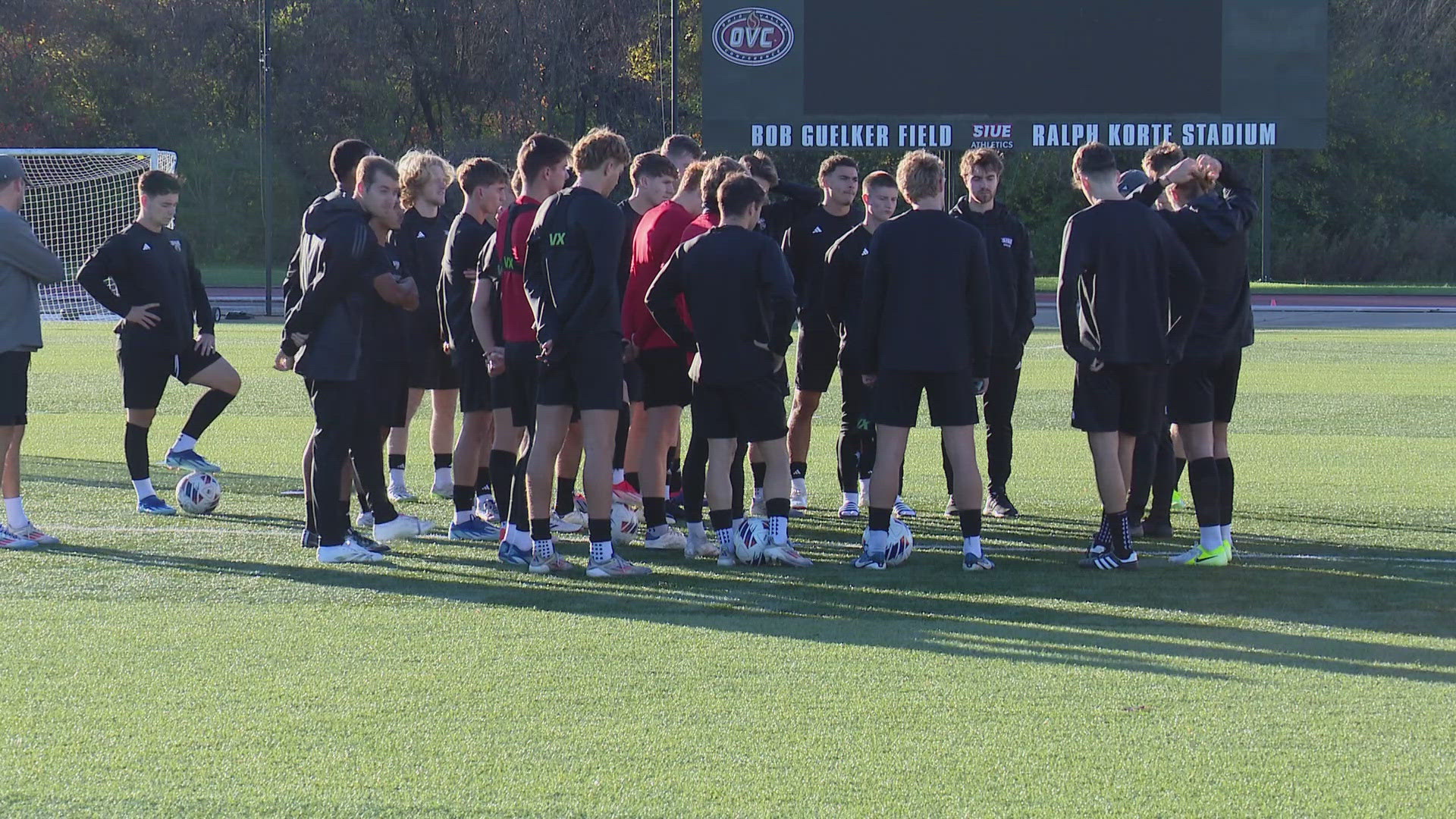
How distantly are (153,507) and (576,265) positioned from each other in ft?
11.4

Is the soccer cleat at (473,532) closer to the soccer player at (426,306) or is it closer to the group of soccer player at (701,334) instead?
the group of soccer player at (701,334)

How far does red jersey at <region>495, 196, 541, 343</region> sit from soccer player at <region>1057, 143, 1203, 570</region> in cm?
235

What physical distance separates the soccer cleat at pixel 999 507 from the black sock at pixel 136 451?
185 inches

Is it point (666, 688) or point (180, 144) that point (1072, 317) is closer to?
point (666, 688)

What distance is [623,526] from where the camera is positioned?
7.94 metres

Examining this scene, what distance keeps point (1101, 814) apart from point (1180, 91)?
2575 cm

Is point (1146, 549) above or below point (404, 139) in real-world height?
below

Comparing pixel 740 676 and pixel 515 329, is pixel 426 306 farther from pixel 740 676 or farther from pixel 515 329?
pixel 740 676

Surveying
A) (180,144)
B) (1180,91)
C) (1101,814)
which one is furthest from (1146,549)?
(180,144)

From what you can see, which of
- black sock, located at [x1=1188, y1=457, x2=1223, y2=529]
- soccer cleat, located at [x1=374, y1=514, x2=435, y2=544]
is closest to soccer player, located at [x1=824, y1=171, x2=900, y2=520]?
black sock, located at [x1=1188, y1=457, x2=1223, y2=529]

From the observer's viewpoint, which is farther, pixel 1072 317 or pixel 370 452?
pixel 370 452

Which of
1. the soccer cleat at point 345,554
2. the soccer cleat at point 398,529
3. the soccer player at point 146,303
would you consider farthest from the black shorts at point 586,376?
the soccer player at point 146,303

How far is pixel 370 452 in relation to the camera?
7.50 m

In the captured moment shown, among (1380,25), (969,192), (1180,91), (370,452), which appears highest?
(1380,25)
